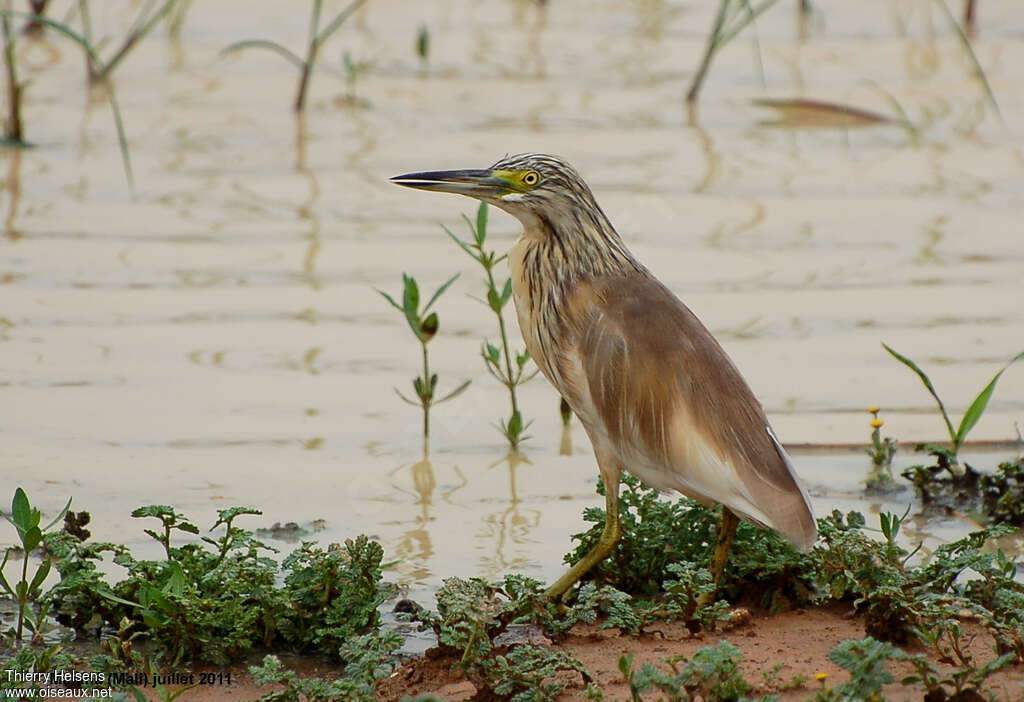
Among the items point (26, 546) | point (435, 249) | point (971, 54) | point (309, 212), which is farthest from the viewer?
point (309, 212)

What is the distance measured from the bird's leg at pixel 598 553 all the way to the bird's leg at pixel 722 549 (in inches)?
9.8

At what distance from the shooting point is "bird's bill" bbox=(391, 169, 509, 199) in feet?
14.5

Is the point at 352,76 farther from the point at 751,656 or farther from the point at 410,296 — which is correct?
the point at 751,656

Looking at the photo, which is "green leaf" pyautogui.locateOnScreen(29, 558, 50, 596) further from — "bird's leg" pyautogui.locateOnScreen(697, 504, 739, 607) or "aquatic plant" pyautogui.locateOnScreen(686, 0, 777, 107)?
"aquatic plant" pyautogui.locateOnScreen(686, 0, 777, 107)

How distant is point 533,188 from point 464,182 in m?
0.20

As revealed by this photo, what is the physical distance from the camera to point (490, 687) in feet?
11.3

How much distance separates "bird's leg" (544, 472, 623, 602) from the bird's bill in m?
0.94

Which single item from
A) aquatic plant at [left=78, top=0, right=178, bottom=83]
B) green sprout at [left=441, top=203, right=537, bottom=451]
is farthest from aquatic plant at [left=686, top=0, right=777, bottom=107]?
green sprout at [left=441, top=203, right=537, bottom=451]

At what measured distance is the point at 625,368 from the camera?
4102 mm

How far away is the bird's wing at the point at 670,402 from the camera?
384 cm

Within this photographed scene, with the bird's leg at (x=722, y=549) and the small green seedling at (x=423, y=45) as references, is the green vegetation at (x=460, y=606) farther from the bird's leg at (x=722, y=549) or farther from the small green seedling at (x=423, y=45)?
the small green seedling at (x=423, y=45)

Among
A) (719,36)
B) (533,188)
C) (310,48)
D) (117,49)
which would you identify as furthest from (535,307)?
(117,49)

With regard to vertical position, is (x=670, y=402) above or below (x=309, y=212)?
below

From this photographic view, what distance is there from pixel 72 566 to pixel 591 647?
124cm
